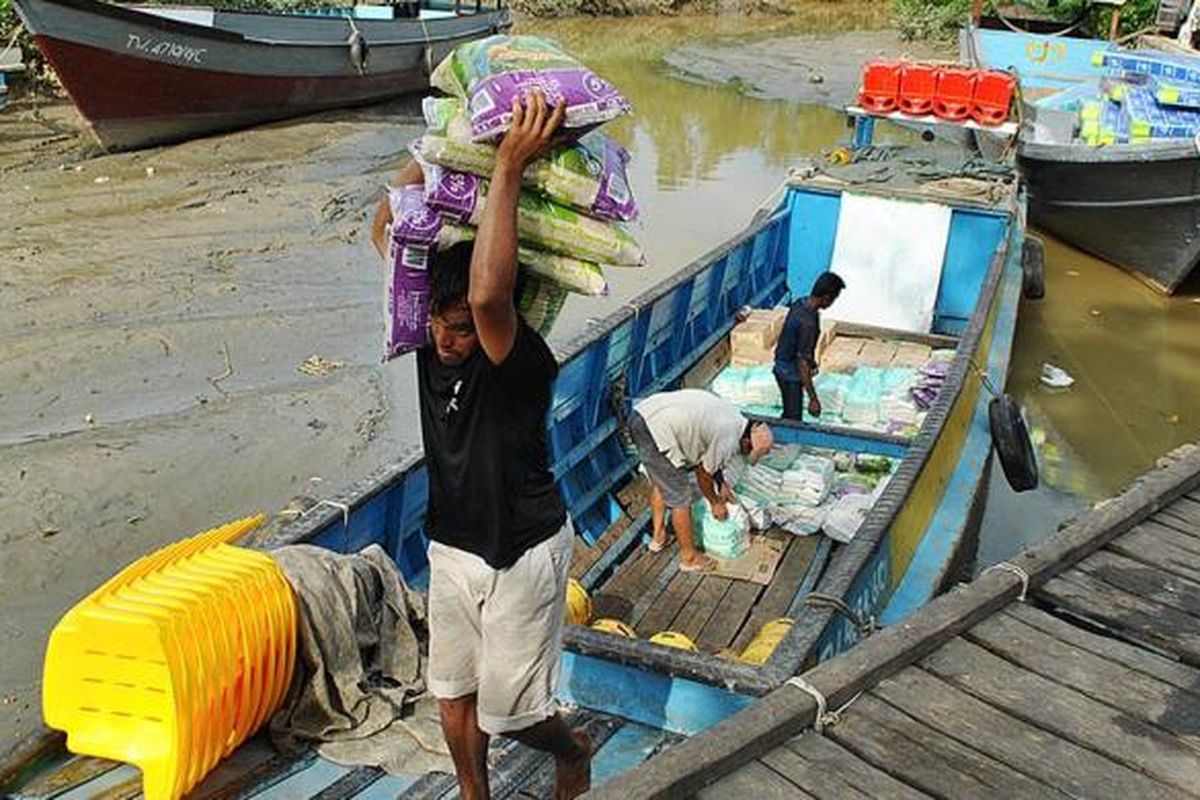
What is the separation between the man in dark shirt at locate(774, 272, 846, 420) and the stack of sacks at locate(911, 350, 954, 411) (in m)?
0.73

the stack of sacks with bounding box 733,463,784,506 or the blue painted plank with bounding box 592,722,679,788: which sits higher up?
the blue painted plank with bounding box 592,722,679,788

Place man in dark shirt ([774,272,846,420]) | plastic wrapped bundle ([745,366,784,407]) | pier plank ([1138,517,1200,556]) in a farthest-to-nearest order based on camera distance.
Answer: plastic wrapped bundle ([745,366,784,407]), man in dark shirt ([774,272,846,420]), pier plank ([1138,517,1200,556])

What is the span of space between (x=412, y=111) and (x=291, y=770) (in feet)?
54.5

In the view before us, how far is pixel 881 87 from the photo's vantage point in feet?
32.0

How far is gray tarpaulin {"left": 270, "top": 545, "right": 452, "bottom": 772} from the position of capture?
3299 mm

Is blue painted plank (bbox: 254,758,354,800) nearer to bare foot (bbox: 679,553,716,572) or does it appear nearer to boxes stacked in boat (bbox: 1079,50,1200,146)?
bare foot (bbox: 679,553,716,572)

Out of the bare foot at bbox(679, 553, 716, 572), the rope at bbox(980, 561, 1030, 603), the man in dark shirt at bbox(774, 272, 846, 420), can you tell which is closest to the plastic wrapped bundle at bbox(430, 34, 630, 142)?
the rope at bbox(980, 561, 1030, 603)

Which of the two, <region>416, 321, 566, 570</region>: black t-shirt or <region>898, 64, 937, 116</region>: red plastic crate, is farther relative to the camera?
<region>898, 64, 937, 116</region>: red plastic crate

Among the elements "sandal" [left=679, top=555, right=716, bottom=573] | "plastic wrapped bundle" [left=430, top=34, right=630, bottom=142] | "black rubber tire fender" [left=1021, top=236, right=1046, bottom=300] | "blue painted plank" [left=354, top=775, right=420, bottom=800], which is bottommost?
"sandal" [left=679, top=555, right=716, bottom=573]

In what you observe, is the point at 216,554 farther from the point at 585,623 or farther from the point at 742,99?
the point at 742,99

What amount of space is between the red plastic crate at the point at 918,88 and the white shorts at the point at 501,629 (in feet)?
26.3

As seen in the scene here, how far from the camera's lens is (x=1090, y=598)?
2.85 m

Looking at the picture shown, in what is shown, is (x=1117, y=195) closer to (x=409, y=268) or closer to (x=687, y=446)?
(x=687, y=446)

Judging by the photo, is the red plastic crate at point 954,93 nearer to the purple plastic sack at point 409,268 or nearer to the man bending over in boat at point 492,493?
the man bending over in boat at point 492,493
